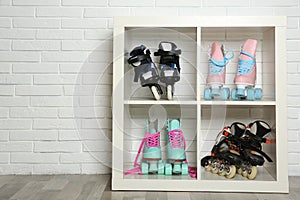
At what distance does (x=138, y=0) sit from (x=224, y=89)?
71cm

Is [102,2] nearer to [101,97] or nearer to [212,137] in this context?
[101,97]

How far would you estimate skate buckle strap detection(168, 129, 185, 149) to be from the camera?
1.83 meters

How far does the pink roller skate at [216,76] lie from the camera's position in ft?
5.93

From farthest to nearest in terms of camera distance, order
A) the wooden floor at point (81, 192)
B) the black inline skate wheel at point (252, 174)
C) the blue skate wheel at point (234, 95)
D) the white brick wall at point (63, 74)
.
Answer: the white brick wall at point (63, 74), the blue skate wheel at point (234, 95), the black inline skate wheel at point (252, 174), the wooden floor at point (81, 192)

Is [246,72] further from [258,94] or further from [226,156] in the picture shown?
[226,156]

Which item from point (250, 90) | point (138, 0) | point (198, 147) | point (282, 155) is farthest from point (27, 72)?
point (282, 155)

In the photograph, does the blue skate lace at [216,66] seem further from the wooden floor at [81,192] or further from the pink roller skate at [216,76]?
the wooden floor at [81,192]

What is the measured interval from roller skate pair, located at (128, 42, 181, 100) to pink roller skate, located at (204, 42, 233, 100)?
16 cm

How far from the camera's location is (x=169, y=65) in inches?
70.9

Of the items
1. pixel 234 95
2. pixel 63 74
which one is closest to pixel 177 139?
pixel 234 95

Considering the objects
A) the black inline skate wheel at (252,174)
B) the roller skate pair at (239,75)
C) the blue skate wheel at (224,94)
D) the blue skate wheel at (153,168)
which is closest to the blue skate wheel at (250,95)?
the roller skate pair at (239,75)

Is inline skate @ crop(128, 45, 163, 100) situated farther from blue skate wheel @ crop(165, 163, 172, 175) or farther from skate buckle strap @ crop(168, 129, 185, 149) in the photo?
blue skate wheel @ crop(165, 163, 172, 175)

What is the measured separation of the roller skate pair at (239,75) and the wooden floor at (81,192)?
1.51ft

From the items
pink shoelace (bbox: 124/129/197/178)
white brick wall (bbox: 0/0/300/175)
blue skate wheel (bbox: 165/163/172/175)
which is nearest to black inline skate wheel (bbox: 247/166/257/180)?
pink shoelace (bbox: 124/129/197/178)
